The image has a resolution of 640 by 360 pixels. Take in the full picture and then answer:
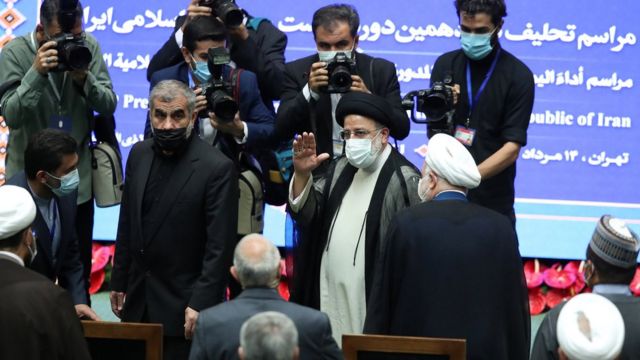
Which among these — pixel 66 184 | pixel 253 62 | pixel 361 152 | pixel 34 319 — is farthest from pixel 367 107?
pixel 34 319

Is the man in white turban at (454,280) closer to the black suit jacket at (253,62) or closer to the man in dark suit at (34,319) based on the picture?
the man in dark suit at (34,319)

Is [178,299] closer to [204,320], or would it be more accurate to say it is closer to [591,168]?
[204,320]

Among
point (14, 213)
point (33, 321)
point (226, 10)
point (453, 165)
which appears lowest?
point (33, 321)

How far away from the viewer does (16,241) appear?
16.5 ft

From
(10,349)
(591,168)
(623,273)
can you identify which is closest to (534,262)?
(591,168)

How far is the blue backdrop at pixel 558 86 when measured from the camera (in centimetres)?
855

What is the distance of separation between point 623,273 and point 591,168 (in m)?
3.83

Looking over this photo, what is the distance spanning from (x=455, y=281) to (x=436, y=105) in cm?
143

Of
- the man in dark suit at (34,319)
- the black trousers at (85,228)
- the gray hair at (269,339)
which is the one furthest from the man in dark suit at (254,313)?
the black trousers at (85,228)

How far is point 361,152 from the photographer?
611 cm

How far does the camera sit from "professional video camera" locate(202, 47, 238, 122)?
641 centimetres

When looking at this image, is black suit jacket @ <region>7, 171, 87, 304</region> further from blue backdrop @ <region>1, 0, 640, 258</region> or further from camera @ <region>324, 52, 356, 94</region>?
blue backdrop @ <region>1, 0, 640, 258</region>

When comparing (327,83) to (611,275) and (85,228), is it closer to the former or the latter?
(85,228)

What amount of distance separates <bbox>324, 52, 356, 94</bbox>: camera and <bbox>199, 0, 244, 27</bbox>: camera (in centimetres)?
62
